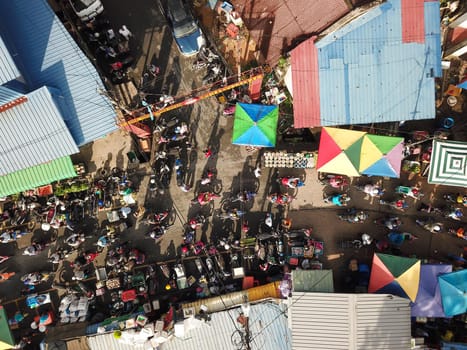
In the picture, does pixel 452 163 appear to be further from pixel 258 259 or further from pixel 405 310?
pixel 258 259

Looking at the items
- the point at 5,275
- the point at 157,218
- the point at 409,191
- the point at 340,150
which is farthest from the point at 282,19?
the point at 5,275

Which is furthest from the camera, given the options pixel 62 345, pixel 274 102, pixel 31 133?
pixel 274 102

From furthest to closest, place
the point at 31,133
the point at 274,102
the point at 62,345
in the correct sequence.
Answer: the point at 274,102 < the point at 62,345 < the point at 31,133

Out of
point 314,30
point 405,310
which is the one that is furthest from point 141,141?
point 405,310

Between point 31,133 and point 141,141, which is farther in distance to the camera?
point 141,141

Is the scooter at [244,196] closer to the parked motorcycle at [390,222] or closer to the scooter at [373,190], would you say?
the scooter at [373,190]

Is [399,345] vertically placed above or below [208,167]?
below

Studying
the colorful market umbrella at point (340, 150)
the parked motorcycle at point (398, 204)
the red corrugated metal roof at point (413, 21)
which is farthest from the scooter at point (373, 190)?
the red corrugated metal roof at point (413, 21)
